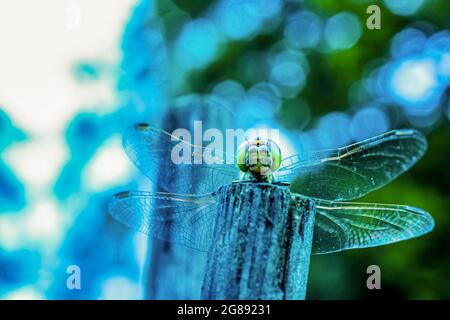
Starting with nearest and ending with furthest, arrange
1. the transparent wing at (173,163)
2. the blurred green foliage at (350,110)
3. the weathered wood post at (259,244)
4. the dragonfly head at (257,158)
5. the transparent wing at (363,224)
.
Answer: the weathered wood post at (259,244), the dragonfly head at (257,158), the transparent wing at (363,224), the transparent wing at (173,163), the blurred green foliage at (350,110)

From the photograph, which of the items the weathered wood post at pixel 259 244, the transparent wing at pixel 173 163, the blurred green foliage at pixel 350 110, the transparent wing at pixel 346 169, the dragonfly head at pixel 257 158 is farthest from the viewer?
the blurred green foliage at pixel 350 110

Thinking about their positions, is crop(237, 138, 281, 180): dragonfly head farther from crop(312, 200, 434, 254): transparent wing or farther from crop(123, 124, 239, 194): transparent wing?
crop(123, 124, 239, 194): transparent wing

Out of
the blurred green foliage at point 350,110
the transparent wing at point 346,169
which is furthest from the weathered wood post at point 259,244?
the blurred green foliage at point 350,110

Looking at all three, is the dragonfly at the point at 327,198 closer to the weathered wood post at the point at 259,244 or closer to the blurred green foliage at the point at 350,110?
the weathered wood post at the point at 259,244

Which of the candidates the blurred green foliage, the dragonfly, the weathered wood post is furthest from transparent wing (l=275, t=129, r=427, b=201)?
the blurred green foliage

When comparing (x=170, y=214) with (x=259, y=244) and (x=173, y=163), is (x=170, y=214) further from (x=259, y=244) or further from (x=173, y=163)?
(x=259, y=244)

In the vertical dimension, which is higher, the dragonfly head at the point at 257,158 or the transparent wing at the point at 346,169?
the transparent wing at the point at 346,169

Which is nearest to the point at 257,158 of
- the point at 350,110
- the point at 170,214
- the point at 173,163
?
the point at 170,214

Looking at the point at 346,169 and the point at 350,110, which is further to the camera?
the point at 350,110
